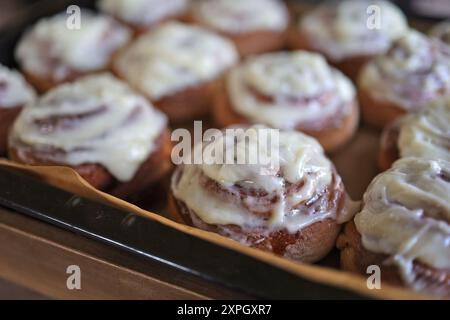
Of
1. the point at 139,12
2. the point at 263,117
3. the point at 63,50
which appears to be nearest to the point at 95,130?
the point at 263,117

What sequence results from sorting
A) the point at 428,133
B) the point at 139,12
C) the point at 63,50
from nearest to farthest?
the point at 428,133
the point at 63,50
the point at 139,12

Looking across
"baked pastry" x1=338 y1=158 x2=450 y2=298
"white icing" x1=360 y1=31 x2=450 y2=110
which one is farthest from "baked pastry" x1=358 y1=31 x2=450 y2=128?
"baked pastry" x1=338 y1=158 x2=450 y2=298

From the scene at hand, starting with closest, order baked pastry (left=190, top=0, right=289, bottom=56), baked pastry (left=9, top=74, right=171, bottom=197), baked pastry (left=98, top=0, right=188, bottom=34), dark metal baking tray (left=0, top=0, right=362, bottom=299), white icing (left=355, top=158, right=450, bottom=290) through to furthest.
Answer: dark metal baking tray (left=0, top=0, right=362, bottom=299) < white icing (left=355, top=158, right=450, bottom=290) < baked pastry (left=9, top=74, right=171, bottom=197) < baked pastry (left=190, top=0, right=289, bottom=56) < baked pastry (left=98, top=0, right=188, bottom=34)

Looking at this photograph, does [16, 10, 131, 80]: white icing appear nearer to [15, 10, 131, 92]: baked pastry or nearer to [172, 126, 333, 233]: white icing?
[15, 10, 131, 92]: baked pastry

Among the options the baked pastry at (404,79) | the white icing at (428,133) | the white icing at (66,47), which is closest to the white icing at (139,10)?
the white icing at (66,47)

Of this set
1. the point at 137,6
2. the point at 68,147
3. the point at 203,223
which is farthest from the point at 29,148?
the point at 137,6

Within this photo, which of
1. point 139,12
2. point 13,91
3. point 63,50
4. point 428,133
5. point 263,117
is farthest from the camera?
point 139,12

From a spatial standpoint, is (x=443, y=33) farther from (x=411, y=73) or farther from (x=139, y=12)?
(x=139, y=12)
